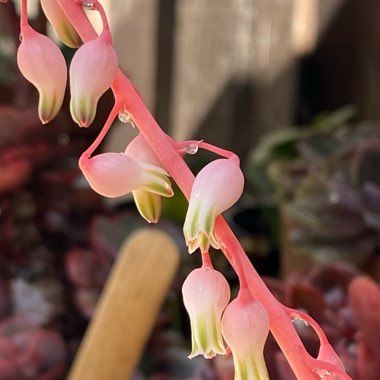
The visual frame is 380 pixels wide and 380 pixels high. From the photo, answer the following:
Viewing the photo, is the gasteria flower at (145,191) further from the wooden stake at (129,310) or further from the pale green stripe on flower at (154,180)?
the wooden stake at (129,310)

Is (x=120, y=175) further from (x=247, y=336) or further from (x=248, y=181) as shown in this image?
(x=248, y=181)

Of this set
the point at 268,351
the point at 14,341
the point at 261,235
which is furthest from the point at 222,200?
the point at 261,235

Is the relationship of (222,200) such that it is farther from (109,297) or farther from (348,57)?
(348,57)

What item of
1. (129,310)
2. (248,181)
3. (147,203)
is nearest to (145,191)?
(147,203)

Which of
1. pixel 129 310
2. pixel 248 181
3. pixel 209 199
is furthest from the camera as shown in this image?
pixel 248 181

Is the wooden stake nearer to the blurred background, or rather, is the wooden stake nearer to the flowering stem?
the blurred background

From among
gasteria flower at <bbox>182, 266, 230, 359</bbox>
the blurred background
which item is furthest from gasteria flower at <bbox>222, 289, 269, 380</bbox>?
the blurred background
